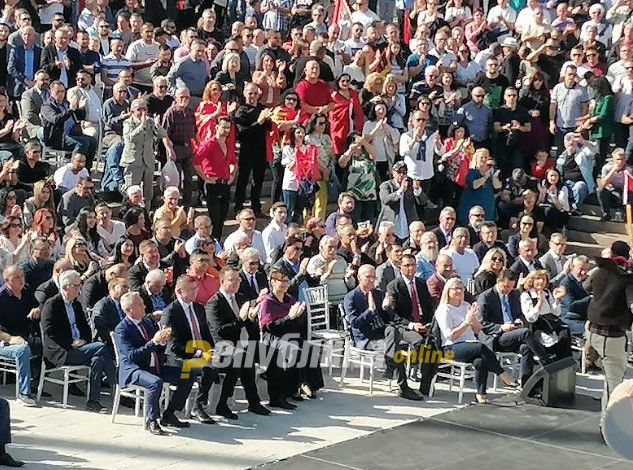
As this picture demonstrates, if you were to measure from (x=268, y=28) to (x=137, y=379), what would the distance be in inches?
400

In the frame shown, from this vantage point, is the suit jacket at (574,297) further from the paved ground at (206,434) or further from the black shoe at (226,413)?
the black shoe at (226,413)

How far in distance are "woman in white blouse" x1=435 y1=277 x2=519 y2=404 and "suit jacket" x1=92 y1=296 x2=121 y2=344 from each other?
3209 mm

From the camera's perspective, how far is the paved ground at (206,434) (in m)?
12.9

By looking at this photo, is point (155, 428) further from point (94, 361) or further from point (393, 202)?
point (393, 202)

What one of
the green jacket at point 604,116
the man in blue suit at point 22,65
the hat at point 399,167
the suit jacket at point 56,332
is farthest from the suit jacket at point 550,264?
the man in blue suit at point 22,65

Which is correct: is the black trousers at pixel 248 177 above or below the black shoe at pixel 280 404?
Answer: above

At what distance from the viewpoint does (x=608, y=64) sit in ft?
73.9

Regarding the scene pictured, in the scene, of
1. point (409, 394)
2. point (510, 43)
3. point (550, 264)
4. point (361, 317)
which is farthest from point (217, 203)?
point (510, 43)

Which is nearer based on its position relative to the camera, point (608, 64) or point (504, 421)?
point (504, 421)

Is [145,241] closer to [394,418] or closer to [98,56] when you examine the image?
[394,418]

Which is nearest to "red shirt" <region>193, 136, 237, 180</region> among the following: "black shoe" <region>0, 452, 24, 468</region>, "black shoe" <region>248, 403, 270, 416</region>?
"black shoe" <region>248, 403, 270, 416</region>

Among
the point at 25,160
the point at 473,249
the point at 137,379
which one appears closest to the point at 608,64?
the point at 473,249

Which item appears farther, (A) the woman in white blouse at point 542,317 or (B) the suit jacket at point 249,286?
(A) the woman in white blouse at point 542,317

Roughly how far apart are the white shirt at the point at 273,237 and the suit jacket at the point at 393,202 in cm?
178
